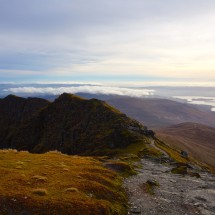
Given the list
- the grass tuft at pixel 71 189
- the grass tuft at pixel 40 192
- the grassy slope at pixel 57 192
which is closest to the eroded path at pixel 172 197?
the grassy slope at pixel 57 192

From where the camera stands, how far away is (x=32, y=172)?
4797 centimetres

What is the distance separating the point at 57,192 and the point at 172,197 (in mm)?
19189

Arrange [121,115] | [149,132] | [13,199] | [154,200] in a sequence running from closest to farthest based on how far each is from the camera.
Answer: [13,199], [154,200], [149,132], [121,115]

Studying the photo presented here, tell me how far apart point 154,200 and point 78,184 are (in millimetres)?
11407

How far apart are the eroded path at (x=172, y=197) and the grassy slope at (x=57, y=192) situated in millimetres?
2503

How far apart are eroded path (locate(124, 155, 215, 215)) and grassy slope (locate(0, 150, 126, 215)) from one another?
2.50 meters

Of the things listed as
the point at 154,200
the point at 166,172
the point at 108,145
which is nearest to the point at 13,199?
the point at 154,200

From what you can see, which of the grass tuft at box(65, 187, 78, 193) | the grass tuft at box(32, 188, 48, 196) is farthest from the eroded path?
the grass tuft at box(32, 188, 48, 196)

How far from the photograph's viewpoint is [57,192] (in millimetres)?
38094

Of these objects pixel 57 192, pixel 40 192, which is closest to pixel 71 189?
pixel 57 192

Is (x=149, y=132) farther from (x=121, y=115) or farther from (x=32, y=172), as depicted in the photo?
(x=32, y=172)

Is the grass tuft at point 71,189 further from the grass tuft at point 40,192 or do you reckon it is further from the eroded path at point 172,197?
the eroded path at point 172,197

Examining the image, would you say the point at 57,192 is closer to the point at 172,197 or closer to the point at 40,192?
the point at 40,192

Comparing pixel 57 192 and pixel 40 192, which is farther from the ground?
pixel 40 192
